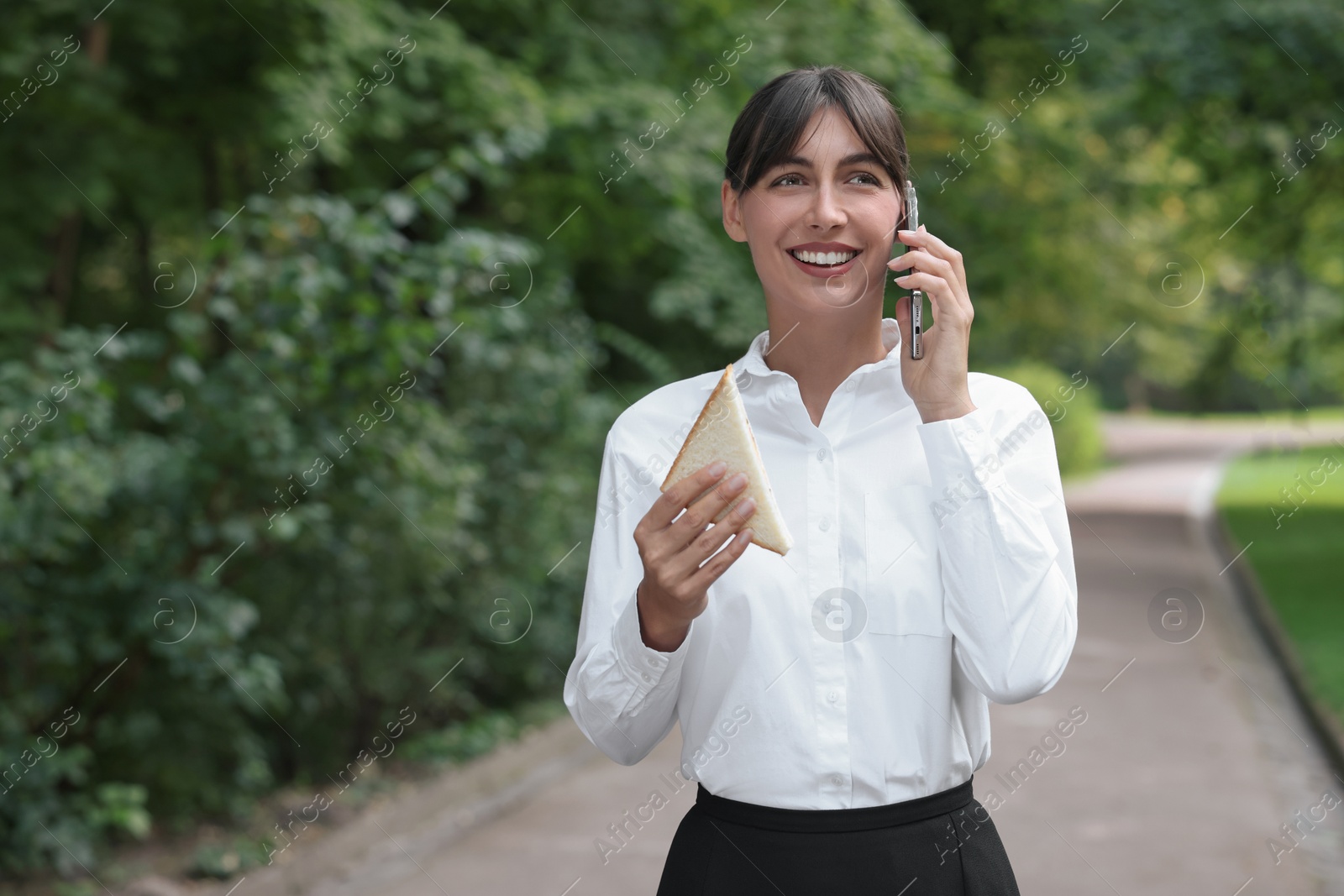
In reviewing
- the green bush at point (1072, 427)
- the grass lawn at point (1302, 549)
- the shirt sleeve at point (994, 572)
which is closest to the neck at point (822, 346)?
the shirt sleeve at point (994, 572)

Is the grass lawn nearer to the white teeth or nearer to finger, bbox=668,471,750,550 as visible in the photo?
the white teeth

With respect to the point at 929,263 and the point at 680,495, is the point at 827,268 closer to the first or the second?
the point at 929,263

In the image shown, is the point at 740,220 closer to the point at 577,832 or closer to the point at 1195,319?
the point at 577,832

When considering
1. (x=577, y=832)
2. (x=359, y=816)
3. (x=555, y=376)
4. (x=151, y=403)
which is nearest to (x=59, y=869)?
(x=359, y=816)

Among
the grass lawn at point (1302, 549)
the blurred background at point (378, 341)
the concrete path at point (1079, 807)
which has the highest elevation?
the blurred background at point (378, 341)

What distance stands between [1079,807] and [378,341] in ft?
15.1

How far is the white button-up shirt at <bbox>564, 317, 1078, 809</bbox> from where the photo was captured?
173 cm

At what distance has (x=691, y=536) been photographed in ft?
5.41

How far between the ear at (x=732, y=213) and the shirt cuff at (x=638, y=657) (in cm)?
62

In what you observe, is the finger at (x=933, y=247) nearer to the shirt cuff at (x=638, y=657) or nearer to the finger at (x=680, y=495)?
the finger at (x=680, y=495)

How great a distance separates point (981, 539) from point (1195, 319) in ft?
114

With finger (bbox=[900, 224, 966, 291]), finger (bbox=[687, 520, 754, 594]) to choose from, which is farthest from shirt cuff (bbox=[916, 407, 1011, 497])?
finger (bbox=[687, 520, 754, 594])

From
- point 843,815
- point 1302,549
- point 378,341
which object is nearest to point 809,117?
point 843,815

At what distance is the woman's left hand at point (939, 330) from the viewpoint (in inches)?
68.1
